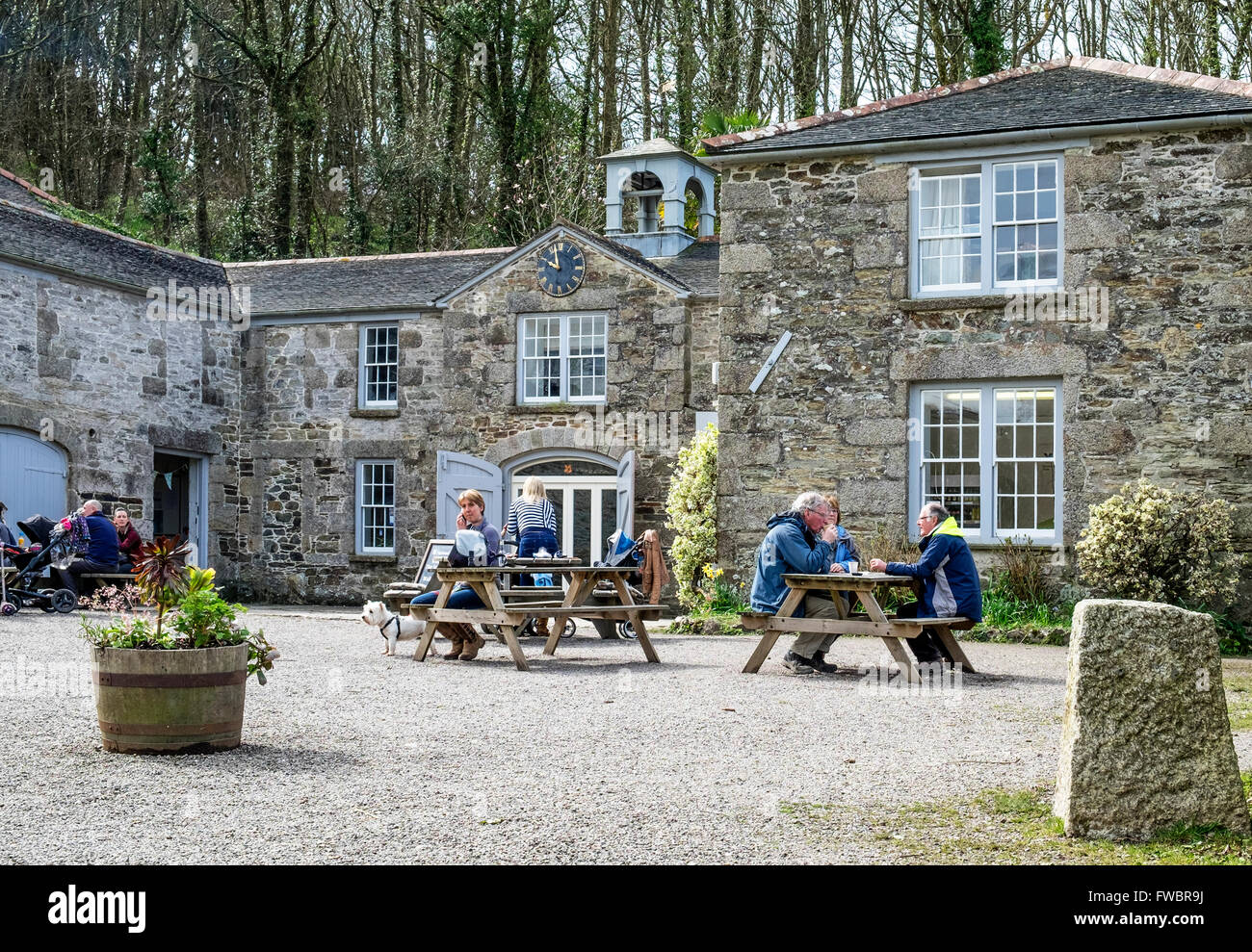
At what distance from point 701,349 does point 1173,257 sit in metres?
7.28

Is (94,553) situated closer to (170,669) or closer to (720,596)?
(720,596)

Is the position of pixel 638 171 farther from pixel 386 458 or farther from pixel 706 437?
pixel 706 437

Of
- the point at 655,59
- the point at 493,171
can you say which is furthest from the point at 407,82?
the point at 655,59

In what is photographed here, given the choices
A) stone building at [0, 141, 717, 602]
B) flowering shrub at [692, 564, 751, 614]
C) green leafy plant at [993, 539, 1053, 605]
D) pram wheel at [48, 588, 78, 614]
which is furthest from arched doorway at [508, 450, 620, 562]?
green leafy plant at [993, 539, 1053, 605]

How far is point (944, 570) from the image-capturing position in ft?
36.8

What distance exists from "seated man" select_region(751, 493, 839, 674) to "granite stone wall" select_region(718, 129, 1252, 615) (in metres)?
5.19

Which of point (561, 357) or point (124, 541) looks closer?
point (124, 541)

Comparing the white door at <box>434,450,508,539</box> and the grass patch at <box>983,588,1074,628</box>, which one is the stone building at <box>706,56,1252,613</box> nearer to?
the grass patch at <box>983,588,1074,628</box>

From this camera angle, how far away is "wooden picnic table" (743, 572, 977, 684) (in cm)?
1070

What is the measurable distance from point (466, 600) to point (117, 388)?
1170cm

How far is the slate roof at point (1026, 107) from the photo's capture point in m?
15.6

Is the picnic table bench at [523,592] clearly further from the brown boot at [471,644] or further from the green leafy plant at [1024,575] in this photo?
the green leafy plant at [1024,575]

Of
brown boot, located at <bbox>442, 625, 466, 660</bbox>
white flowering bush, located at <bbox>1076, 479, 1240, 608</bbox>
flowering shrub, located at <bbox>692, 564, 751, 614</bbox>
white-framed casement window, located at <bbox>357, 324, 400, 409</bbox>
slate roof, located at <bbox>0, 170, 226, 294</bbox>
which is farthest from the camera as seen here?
white-framed casement window, located at <bbox>357, 324, 400, 409</bbox>

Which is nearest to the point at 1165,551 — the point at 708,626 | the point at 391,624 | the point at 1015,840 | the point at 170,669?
the point at 708,626
